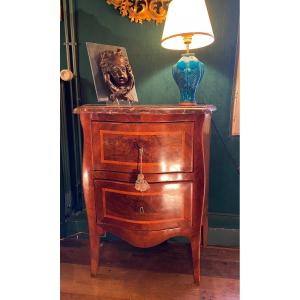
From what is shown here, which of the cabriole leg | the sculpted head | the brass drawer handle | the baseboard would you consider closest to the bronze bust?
the sculpted head

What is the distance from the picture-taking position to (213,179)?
1.65 meters

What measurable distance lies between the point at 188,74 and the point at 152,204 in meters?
0.60

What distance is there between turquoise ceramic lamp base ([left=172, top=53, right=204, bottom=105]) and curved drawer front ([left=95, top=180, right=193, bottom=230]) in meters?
0.43

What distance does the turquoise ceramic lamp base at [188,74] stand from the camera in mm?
1293

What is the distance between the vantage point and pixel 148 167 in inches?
43.7

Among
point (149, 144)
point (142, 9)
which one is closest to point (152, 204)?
point (149, 144)

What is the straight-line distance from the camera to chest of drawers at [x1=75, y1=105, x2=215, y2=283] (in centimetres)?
109

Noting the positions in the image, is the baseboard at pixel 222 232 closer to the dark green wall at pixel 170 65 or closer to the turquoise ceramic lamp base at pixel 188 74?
the dark green wall at pixel 170 65

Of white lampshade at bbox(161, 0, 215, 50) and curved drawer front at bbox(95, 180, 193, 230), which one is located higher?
white lampshade at bbox(161, 0, 215, 50)

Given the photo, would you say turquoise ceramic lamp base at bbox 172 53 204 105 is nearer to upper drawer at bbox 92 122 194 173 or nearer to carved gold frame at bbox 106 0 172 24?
upper drawer at bbox 92 122 194 173

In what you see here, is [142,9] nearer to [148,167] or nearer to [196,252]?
[148,167]
